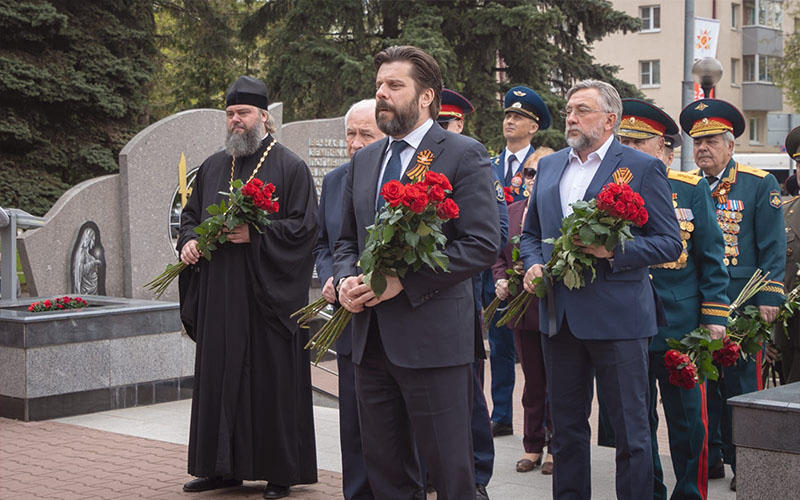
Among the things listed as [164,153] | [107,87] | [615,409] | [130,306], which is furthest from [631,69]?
[615,409]

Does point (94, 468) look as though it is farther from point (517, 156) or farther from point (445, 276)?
point (445, 276)

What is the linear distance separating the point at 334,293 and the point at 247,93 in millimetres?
2167

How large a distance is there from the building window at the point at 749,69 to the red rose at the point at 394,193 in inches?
1969

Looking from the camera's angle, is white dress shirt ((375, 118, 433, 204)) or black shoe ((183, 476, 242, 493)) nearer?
white dress shirt ((375, 118, 433, 204))

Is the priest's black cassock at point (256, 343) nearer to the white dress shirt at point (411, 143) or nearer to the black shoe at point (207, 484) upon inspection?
the black shoe at point (207, 484)

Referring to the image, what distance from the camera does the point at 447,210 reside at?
3.78m

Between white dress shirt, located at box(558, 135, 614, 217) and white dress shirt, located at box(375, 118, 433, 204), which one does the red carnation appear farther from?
white dress shirt, located at box(375, 118, 433, 204)

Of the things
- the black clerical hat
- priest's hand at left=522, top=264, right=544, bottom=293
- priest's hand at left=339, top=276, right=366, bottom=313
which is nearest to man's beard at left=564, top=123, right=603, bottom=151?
priest's hand at left=522, top=264, right=544, bottom=293

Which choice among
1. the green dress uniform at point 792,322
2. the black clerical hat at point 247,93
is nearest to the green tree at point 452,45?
the green dress uniform at point 792,322

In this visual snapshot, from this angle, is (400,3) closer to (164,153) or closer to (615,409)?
(164,153)

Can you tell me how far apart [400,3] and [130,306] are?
14.2 meters

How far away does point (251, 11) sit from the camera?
77.3ft

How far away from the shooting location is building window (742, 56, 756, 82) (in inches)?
1977

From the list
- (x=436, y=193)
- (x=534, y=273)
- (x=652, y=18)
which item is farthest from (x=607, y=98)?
(x=652, y=18)
